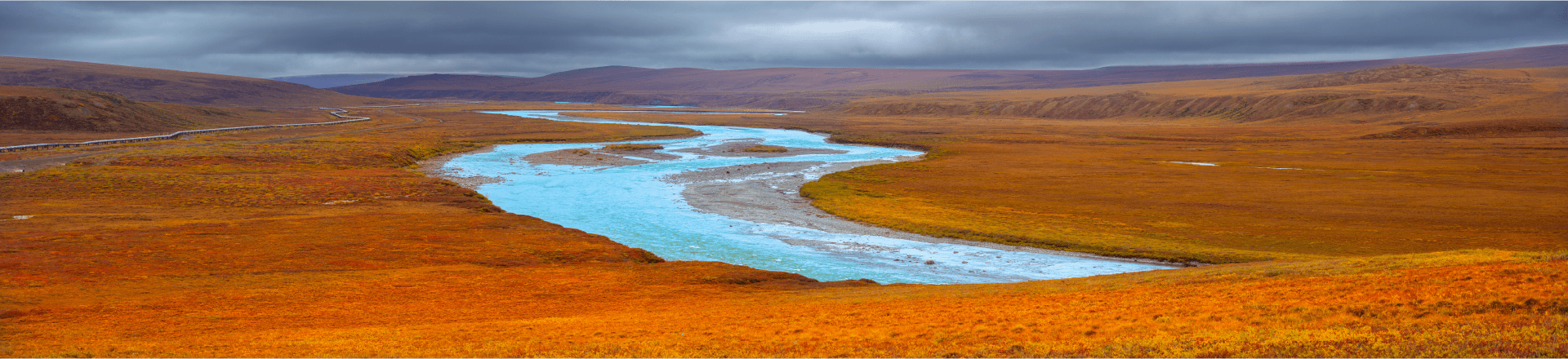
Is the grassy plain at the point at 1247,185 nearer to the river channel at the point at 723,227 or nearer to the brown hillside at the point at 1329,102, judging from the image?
the brown hillside at the point at 1329,102

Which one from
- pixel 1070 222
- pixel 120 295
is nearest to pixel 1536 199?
pixel 1070 222

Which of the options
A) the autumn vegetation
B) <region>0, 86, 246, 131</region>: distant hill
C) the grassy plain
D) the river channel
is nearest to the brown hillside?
the grassy plain

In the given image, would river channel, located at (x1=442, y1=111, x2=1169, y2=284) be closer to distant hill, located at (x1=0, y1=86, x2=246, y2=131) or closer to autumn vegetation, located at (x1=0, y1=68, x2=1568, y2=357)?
autumn vegetation, located at (x1=0, y1=68, x2=1568, y2=357)

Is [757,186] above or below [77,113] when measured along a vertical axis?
below

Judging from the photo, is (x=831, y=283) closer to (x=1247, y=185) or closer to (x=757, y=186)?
(x=757, y=186)

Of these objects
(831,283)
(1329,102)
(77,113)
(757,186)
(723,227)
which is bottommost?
(723,227)

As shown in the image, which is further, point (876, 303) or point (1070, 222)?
point (1070, 222)

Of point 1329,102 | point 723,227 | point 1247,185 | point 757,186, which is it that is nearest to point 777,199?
point 757,186

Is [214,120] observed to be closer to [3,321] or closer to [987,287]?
[3,321]
